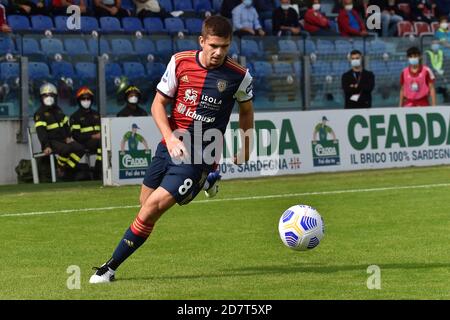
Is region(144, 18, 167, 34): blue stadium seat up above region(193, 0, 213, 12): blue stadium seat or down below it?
below

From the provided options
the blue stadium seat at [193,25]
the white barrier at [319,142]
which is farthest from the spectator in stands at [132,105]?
the blue stadium seat at [193,25]

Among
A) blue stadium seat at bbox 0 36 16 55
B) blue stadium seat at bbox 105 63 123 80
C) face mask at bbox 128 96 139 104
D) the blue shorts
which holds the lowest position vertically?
the blue shorts

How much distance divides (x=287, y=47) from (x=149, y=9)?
3.39 m

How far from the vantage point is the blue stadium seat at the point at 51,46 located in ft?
72.8

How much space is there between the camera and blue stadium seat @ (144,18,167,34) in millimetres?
25625

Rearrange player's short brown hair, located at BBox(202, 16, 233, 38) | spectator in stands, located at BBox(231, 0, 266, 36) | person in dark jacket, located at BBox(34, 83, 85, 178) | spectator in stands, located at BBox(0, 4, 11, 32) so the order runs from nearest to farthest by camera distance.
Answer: player's short brown hair, located at BBox(202, 16, 233, 38) < person in dark jacket, located at BBox(34, 83, 85, 178) < spectator in stands, located at BBox(0, 4, 11, 32) < spectator in stands, located at BBox(231, 0, 266, 36)

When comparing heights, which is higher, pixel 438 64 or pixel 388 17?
pixel 388 17

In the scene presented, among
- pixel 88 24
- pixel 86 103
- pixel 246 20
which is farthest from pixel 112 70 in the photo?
pixel 246 20

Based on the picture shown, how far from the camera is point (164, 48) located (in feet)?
77.0

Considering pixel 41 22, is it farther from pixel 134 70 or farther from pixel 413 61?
pixel 413 61

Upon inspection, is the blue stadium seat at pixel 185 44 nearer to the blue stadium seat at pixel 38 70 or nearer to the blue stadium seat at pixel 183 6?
the blue stadium seat at pixel 38 70

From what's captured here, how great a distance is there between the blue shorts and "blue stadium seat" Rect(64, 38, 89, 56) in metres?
12.6

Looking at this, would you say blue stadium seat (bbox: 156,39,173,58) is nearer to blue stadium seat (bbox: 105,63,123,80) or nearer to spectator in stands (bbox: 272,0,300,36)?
blue stadium seat (bbox: 105,63,123,80)

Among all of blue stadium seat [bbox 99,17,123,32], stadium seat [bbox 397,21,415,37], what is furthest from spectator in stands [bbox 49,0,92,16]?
stadium seat [bbox 397,21,415,37]
